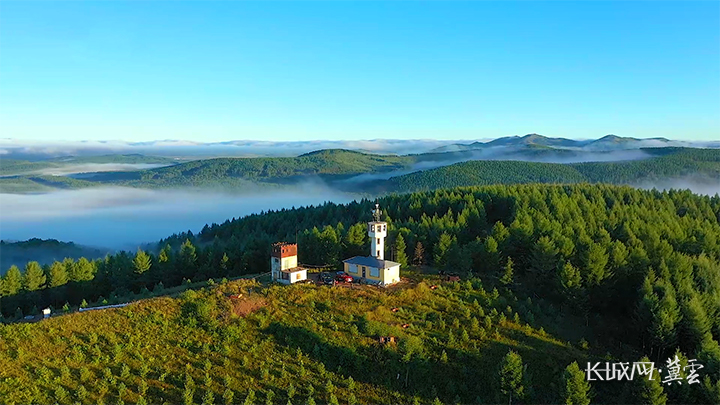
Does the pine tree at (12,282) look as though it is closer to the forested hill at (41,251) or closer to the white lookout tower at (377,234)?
the white lookout tower at (377,234)

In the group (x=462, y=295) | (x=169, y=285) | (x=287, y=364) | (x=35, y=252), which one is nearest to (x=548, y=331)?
(x=462, y=295)

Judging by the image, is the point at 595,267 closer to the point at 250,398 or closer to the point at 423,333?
the point at 423,333

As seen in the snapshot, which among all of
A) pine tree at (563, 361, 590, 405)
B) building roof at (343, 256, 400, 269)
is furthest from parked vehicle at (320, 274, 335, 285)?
pine tree at (563, 361, 590, 405)

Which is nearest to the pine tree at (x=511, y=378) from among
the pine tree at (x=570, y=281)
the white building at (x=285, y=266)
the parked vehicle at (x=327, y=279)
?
the pine tree at (x=570, y=281)

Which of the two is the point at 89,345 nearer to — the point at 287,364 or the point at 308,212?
the point at 287,364

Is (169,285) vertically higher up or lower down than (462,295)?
lower down

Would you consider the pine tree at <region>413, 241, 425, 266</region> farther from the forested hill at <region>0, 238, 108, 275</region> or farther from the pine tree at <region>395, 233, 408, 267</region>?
the forested hill at <region>0, 238, 108, 275</region>

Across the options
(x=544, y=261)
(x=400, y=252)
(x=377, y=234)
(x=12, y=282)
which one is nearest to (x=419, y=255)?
(x=400, y=252)
